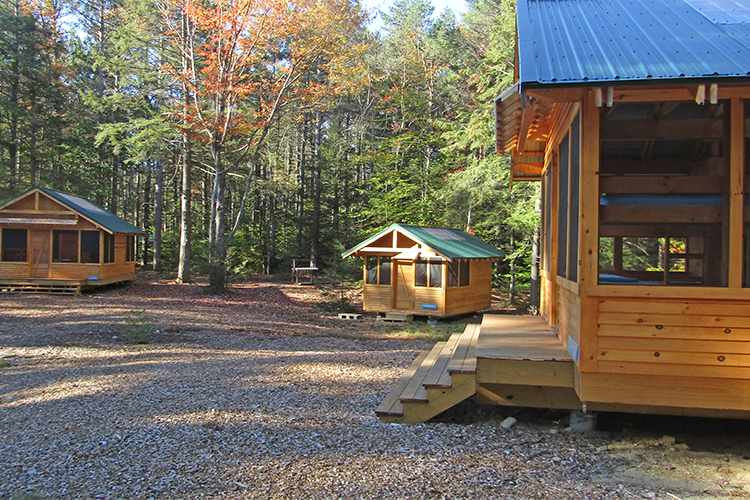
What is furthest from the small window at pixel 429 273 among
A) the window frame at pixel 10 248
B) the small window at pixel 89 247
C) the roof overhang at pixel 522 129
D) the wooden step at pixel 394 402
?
the window frame at pixel 10 248

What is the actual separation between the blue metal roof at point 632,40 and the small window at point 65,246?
54.3 ft

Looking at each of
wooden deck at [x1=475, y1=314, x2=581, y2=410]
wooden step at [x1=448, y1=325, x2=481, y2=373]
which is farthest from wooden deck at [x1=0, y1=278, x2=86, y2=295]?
wooden deck at [x1=475, y1=314, x2=581, y2=410]

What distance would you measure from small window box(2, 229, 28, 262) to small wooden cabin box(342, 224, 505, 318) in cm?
1053

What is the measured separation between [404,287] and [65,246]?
11364 mm

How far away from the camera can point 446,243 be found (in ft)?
53.1

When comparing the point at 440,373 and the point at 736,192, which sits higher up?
the point at 736,192

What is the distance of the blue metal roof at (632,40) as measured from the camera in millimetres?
3832

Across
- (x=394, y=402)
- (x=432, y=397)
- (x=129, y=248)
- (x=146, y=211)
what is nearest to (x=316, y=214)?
(x=129, y=248)

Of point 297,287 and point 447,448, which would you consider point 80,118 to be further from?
point 447,448

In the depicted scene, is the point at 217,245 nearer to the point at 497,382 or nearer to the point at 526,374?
the point at 497,382

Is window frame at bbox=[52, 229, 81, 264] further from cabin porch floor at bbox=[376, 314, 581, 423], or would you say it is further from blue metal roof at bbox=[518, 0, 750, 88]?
blue metal roof at bbox=[518, 0, 750, 88]

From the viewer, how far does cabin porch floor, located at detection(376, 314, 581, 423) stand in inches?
180

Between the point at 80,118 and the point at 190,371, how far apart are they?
2478cm

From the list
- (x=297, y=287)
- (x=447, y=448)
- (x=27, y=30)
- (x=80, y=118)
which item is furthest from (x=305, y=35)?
(x=447, y=448)
